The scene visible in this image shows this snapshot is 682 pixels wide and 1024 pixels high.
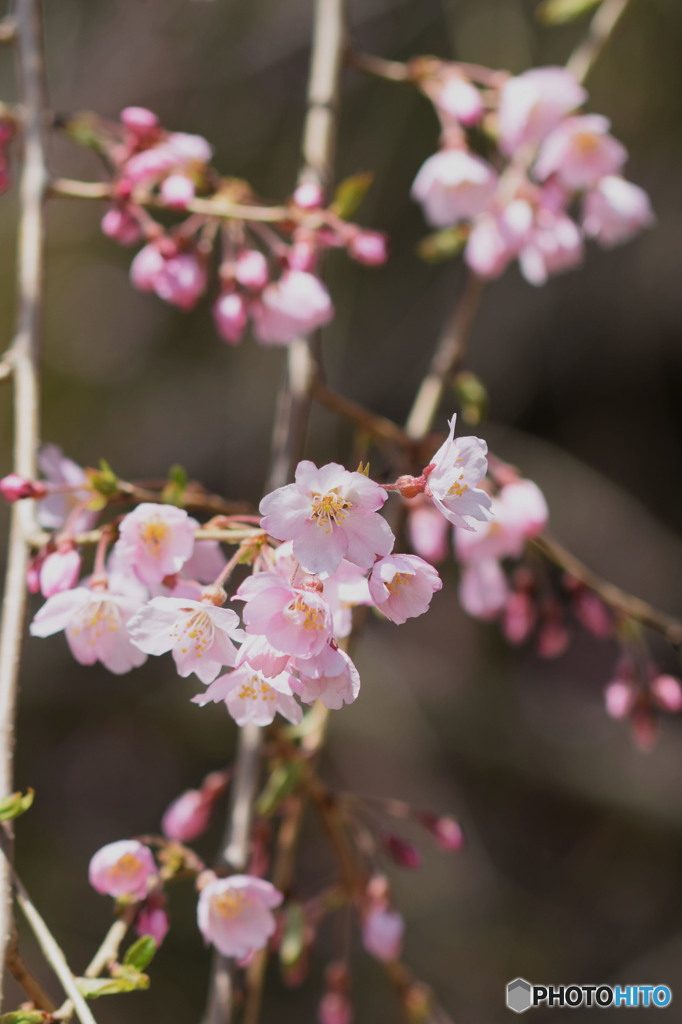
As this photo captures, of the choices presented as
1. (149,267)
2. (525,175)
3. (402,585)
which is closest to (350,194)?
(149,267)

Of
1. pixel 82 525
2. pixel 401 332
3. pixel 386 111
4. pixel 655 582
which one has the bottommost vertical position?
pixel 655 582

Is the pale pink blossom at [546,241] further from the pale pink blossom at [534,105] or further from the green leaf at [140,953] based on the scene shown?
the green leaf at [140,953]

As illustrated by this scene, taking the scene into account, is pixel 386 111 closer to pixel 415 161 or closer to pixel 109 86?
pixel 415 161

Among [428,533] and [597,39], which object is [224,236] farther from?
[597,39]

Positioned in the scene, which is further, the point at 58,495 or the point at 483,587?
the point at 483,587

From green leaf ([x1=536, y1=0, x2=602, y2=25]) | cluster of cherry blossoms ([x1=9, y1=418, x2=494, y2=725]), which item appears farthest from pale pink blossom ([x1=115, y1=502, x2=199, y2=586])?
green leaf ([x1=536, y1=0, x2=602, y2=25])

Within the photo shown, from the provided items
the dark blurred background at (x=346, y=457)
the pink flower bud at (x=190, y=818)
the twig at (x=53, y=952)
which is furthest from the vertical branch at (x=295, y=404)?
the dark blurred background at (x=346, y=457)

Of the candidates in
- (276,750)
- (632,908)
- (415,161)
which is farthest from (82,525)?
(632,908)
